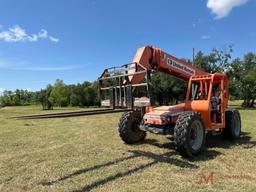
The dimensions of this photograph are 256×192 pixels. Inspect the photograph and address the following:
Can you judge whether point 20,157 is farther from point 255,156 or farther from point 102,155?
point 255,156

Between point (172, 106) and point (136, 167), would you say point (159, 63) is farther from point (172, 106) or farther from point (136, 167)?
point (136, 167)

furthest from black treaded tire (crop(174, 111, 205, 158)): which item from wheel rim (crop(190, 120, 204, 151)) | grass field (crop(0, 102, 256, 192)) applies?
grass field (crop(0, 102, 256, 192))

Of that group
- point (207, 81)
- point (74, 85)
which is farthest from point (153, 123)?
point (74, 85)

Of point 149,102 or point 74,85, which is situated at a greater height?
point 74,85

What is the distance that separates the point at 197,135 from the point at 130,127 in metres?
2.13

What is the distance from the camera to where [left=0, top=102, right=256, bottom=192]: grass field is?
468 centimetres

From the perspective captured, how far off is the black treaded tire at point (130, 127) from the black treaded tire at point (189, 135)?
1849 mm

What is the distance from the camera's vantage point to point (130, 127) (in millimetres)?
8047

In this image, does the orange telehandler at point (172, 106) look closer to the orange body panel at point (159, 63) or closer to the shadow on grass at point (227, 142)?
the orange body panel at point (159, 63)

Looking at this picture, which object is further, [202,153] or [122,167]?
[202,153]

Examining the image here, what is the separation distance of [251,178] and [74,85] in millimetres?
69715

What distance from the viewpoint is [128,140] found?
8047 mm

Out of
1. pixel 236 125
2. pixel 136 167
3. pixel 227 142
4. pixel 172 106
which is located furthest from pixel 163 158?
pixel 236 125

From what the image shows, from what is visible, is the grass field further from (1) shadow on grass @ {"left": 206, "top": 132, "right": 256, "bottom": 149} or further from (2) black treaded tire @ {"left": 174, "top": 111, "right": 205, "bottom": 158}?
(2) black treaded tire @ {"left": 174, "top": 111, "right": 205, "bottom": 158}
